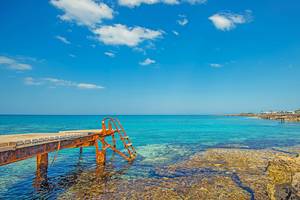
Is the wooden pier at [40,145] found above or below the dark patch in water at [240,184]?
above

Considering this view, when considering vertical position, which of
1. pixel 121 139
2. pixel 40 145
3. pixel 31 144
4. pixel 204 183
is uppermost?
pixel 31 144

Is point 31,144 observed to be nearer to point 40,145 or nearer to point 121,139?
point 40,145

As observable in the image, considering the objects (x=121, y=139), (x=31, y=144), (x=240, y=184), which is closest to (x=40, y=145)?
(x=31, y=144)

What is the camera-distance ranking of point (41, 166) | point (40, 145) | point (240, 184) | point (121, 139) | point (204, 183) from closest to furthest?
point (40, 145) < point (240, 184) < point (204, 183) < point (41, 166) < point (121, 139)

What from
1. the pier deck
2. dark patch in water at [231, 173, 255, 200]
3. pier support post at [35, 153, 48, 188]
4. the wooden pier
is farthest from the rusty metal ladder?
dark patch in water at [231, 173, 255, 200]

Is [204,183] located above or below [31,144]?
below

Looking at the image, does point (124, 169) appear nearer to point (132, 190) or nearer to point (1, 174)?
point (132, 190)

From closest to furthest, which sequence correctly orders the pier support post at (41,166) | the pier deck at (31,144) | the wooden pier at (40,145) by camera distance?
the pier deck at (31,144), the wooden pier at (40,145), the pier support post at (41,166)

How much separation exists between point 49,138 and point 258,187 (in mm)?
14804

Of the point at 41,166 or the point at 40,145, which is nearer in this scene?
the point at 40,145

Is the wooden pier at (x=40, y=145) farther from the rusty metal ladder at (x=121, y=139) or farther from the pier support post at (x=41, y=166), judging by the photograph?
the rusty metal ladder at (x=121, y=139)

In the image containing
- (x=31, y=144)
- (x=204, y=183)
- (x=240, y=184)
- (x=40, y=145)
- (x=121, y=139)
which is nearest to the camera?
(x=31, y=144)

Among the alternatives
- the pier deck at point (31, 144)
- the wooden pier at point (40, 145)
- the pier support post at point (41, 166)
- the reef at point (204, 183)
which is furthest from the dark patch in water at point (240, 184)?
the pier support post at point (41, 166)

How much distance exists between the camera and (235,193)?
12.2 meters
